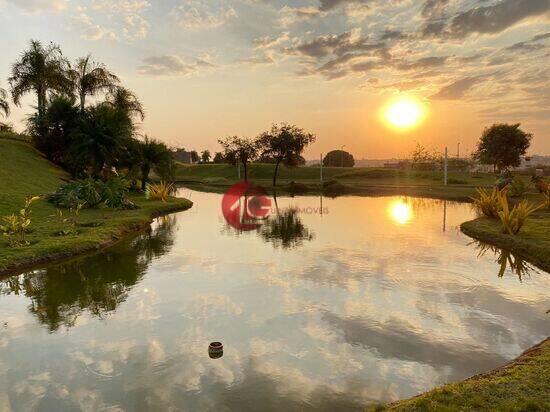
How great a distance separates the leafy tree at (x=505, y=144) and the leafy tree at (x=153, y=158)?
67293 millimetres

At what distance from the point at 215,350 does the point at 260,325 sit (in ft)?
6.67

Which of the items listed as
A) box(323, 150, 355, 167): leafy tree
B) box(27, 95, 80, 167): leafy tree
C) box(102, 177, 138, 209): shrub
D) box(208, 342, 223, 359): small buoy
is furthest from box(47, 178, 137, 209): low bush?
box(323, 150, 355, 167): leafy tree

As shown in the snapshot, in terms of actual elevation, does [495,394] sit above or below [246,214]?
above

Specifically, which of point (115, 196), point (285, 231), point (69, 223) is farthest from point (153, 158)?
point (285, 231)

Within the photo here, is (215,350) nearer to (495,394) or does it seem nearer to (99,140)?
(495,394)

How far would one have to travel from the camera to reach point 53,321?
11.6 meters

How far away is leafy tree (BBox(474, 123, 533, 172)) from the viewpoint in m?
82.9

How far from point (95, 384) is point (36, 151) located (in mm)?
45495

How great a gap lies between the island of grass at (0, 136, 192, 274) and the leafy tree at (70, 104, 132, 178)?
2842 millimetres

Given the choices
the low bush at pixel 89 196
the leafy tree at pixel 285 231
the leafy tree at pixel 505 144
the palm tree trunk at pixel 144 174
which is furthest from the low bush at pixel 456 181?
the low bush at pixel 89 196

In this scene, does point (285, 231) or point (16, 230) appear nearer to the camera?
point (16, 230)

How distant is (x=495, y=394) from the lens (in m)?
6.97

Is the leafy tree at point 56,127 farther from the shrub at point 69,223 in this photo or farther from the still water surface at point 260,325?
the still water surface at point 260,325

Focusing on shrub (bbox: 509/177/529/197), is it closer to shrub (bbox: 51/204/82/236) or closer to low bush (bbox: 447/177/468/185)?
low bush (bbox: 447/177/468/185)
